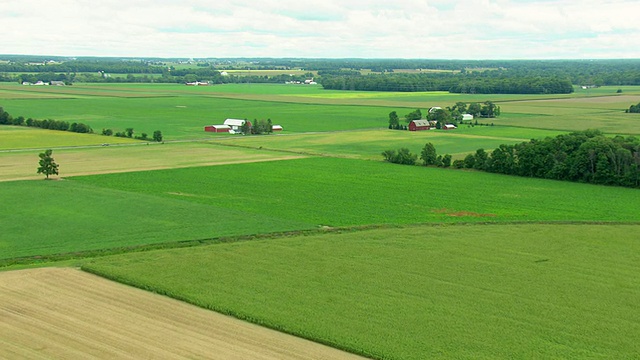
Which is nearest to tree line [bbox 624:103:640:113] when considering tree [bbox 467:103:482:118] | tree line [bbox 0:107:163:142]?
tree [bbox 467:103:482:118]

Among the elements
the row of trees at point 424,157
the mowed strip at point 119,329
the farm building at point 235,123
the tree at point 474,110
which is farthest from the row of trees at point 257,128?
the mowed strip at point 119,329

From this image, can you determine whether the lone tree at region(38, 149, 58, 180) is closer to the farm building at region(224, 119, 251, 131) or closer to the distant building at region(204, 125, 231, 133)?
the distant building at region(204, 125, 231, 133)

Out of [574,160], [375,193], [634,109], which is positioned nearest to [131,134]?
[375,193]

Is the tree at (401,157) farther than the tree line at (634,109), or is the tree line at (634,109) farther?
the tree line at (634,109)

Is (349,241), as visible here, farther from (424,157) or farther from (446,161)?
(424,157)

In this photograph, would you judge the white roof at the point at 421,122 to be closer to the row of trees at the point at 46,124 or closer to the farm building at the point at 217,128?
the farm building at the point at 217,128
